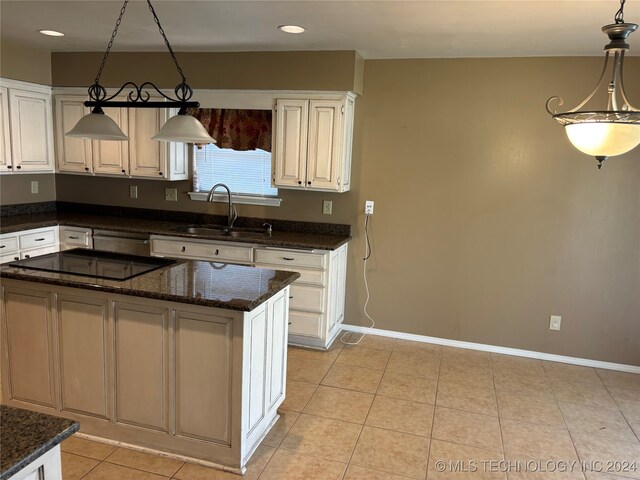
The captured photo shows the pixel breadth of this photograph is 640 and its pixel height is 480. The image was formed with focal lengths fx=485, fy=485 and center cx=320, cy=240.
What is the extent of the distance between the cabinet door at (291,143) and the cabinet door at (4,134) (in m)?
2.41

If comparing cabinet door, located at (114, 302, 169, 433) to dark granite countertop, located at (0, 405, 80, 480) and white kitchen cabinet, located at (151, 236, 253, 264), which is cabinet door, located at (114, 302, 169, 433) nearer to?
dark granite countertop, located at (0, 405, 80, 480)

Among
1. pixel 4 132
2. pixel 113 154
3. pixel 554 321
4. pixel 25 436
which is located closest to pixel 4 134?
pixel 4 132

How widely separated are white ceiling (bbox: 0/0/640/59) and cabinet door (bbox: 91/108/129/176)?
0.68 m

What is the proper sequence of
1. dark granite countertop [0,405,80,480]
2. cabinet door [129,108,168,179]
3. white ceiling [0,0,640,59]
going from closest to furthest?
dark granite countertop [0,405,80,480]
white ceiling [0,0,640,59]
cabinet door [129,108,168,179]

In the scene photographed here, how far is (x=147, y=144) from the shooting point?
4539 mm

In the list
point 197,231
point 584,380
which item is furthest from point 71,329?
point 584,380

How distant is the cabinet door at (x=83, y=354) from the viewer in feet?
8.47

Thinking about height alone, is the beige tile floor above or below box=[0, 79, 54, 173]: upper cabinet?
below

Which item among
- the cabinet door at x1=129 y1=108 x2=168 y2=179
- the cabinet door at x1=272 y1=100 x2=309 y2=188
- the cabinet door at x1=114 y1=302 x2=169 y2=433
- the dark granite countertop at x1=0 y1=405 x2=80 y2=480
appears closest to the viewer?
the dark granite countertop at x1=0 y1=405 x2=80 y2=480

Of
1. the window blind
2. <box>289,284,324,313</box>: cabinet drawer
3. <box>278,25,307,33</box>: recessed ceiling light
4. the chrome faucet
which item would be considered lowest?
<box>289,284,324,313</box>: cabinet drawer

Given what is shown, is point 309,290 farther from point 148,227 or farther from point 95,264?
point 95,264

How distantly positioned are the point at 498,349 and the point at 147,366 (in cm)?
300

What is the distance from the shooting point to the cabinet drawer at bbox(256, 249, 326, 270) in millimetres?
3979

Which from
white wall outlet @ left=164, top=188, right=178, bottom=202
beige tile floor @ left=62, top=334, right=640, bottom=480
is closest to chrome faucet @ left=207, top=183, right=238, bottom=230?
white wall outlet @ left=164, top=188, right=178, bottom=202
